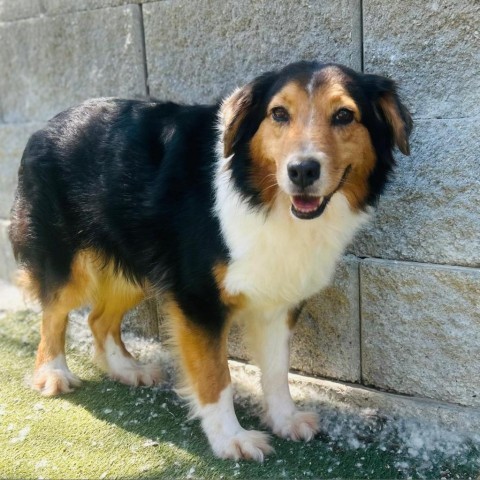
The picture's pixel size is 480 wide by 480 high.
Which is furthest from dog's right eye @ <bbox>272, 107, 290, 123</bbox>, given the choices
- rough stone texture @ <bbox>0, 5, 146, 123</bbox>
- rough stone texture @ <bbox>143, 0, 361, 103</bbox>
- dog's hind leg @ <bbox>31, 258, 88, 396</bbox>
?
rough stone texture @ <bbox>0, 5, 146, 123</bbox>

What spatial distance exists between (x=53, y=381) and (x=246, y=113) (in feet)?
6.37

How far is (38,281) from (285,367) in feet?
4.97

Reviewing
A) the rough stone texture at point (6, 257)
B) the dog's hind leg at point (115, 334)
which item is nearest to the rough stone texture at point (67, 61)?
the rough stone texture at point (6, 257)

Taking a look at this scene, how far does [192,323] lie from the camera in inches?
117

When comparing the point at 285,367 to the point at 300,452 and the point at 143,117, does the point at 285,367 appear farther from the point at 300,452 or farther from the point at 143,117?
the point at 143,117

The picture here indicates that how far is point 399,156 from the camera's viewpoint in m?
3.07

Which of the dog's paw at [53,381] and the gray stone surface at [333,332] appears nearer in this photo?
the gray stone surface at [333,332]

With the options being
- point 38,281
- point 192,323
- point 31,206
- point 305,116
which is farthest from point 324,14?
point 38,281

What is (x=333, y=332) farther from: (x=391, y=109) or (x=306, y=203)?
(x=391, y=109)

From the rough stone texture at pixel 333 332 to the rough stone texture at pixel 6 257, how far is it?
105 inches

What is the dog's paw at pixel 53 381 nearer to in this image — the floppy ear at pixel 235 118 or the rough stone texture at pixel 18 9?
the floppy ear at pixel 235 118

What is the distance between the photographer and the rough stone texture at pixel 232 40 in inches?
125

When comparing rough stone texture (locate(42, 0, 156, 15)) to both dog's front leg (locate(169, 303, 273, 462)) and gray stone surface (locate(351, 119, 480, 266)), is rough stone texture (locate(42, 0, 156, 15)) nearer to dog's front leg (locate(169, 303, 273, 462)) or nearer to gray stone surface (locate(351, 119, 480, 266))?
gray stone surface (locate(351, 119, 480, 266))

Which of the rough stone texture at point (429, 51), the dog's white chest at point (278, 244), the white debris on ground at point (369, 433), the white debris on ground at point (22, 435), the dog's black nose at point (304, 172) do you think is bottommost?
the white debris on ground at point (369, 433)
